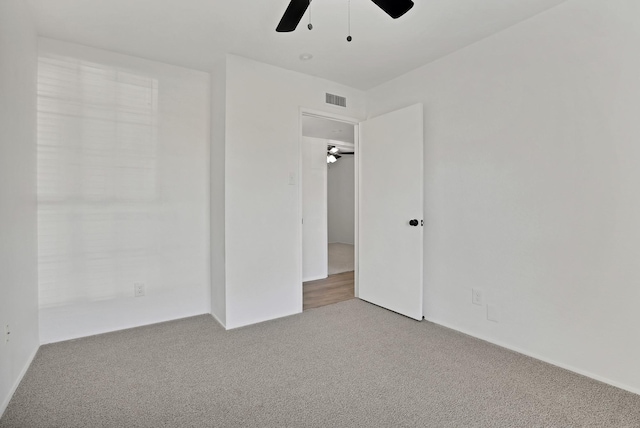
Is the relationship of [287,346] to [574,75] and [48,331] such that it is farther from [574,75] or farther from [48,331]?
[574,75]

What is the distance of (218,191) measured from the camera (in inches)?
117

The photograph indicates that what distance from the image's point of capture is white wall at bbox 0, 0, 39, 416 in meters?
1.71

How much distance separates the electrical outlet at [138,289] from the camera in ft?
9.43

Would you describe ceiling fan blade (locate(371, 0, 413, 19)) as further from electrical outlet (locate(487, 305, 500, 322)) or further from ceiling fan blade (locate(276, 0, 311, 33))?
electrical outlet (locate(487, 305, 500, 322))

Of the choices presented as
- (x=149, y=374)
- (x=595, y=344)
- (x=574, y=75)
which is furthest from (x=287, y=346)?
(x=574, y=75)

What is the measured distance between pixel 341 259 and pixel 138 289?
4.06 meters

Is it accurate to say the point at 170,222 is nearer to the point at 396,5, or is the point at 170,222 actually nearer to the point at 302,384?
the point at 302,384

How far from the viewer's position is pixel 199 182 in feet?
10.4

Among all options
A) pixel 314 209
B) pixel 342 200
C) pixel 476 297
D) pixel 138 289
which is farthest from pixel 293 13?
pixel 342 200

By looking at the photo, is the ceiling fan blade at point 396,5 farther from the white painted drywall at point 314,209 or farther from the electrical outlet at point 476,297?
the white painted drywall at point 314,209

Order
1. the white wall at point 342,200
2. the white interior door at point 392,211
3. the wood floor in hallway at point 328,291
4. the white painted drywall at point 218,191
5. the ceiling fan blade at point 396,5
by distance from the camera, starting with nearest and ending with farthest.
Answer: the ceiling fan blade at point 396,5 < the white painted drywall at point 218,191 < the white interior door at point 392,211 < the wood floor in hallway at point 328,291 < the white wall at point 342,200

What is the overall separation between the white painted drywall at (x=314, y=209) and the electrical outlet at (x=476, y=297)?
247 cm

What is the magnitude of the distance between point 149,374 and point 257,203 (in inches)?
62.5

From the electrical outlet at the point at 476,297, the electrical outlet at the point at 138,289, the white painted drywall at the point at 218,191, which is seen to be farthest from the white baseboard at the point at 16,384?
the electrical outlet at the point at 476,297
